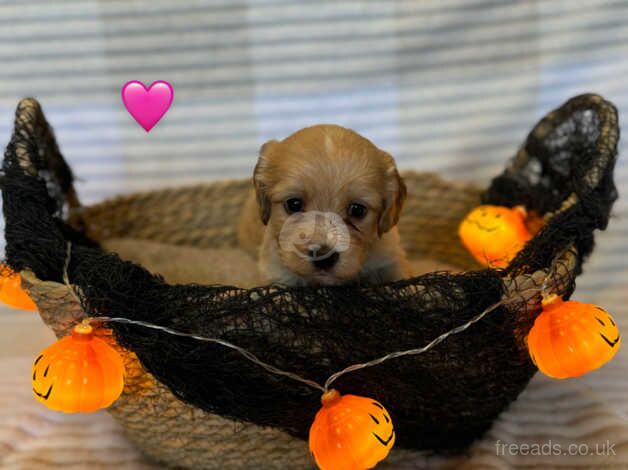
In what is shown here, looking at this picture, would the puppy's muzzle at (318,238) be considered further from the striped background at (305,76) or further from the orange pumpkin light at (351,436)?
the striped background at (305,76)

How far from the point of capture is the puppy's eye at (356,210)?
173 cm

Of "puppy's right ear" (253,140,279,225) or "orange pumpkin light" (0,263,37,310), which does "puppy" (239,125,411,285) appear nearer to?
"puppy's right ear" (253,140,279,225)

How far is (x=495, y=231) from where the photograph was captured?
85.0 inches

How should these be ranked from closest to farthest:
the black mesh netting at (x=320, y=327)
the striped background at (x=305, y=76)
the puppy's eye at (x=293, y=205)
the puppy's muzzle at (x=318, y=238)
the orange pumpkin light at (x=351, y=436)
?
the orange pumpkin light at (x=351, y=436), the black mesh netting at (x=320, y=327), the puppy's muzzle at (x=318, y=238), the puppy's eye at (x=293, y=205), the striped background at (x=305, y=76)

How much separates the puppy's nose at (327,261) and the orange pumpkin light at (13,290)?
0.73 metres

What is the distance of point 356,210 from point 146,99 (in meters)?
0.56

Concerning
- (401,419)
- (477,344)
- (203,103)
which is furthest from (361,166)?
(203,103)

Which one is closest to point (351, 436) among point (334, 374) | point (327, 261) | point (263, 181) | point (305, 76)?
point (334, 374)

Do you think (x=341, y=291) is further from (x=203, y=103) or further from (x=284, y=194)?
(x=203, y=103)

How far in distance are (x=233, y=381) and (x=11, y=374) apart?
4.14 feet

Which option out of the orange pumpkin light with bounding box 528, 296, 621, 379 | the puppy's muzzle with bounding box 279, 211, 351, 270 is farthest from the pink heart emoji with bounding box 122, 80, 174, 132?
the orange pumpkin light with bounding box 528, 296, 621, 379


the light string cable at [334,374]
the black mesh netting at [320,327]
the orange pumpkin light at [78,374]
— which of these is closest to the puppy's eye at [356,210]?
the black mesh netting at [320,327]

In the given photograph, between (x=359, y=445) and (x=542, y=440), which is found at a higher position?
(x=359, y=445)

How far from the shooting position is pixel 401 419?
5.59 feet
